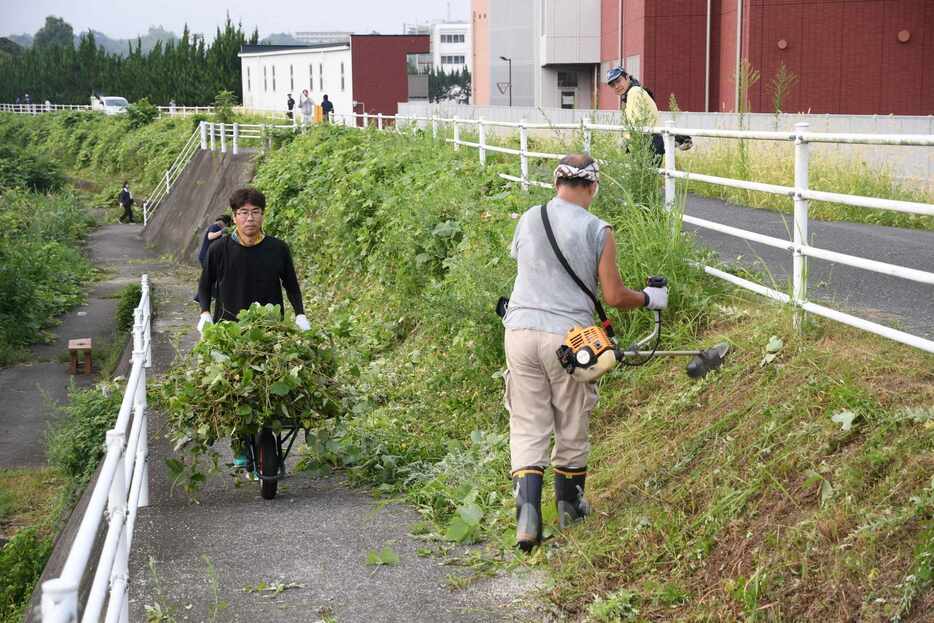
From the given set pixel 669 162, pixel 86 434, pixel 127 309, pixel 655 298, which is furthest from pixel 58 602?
pixel 127 309

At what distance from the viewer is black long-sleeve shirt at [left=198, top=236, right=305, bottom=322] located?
7.95 metres

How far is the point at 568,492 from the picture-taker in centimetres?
610

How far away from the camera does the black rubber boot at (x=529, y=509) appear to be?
230 inches

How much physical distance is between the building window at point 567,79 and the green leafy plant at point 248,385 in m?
44.1

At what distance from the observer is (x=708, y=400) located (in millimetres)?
6754

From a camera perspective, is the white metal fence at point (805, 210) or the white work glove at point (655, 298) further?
the white work glove at point (655, 298)

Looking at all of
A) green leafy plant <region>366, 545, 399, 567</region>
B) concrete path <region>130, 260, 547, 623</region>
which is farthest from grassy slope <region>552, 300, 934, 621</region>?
green leafy plant <region>366, 545, 399, 567</region>

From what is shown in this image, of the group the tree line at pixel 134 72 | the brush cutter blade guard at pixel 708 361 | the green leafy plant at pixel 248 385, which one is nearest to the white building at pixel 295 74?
the tree line at pixel 134 72

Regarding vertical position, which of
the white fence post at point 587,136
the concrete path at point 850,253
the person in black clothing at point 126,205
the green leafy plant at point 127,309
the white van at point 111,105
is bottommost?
the green leafy plant at point 127,309

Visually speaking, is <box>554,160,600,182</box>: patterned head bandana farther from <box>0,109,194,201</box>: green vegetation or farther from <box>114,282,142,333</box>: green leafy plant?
<box>0,109,194,201</box>: green vegetation

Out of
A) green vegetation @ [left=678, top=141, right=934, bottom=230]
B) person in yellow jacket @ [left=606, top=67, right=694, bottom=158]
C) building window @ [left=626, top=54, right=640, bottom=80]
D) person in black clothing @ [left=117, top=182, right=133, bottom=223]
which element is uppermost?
building window @ [left=626, top=54, right=640, bottom=80]

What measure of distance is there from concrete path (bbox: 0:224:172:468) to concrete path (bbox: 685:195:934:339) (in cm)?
961

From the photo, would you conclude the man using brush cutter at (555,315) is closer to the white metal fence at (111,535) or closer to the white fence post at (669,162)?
the white metal fence at (111,535)

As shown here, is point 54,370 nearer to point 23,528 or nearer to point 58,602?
point 23,528
